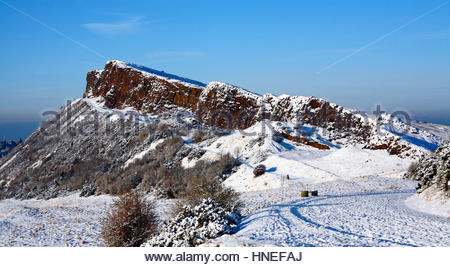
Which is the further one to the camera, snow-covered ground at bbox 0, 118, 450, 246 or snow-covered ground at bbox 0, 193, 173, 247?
snow-covered ground at bbox 0, 193, 173, 247

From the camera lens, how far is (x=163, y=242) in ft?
31.7

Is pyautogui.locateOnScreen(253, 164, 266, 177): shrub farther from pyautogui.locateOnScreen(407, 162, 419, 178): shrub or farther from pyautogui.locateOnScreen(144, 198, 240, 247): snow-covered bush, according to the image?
pyautogui.locateOnScreen(144, 198, 240, 247): snow-covered bush

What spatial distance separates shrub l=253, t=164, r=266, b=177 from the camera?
25.1m

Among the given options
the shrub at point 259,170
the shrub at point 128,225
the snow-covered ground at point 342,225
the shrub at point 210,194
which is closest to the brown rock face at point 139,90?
the shrub at point 259,170

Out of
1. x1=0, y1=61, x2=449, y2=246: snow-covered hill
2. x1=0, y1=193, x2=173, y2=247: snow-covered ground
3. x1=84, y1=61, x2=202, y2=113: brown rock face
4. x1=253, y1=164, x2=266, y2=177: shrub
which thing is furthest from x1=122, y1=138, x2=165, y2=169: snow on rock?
x1=253, y1=164, x2=266, y2=177: shrub

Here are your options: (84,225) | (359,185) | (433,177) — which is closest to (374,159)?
(359,185)

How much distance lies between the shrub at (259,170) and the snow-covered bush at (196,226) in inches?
501

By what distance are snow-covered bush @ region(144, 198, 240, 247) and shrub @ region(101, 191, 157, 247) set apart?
72cm

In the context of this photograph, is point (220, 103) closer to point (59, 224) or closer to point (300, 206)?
point (59, 224)

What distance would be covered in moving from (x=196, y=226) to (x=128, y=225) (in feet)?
7.30

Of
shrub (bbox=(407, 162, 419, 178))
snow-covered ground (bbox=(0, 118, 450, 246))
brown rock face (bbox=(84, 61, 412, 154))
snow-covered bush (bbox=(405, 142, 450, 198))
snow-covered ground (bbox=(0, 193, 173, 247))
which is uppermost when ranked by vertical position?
brown rock face (bbox=(84, 61, 412, 154))

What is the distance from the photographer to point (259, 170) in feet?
82.6

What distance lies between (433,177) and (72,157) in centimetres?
3606

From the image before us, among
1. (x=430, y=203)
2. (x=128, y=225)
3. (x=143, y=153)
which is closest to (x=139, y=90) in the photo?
(x=143, y=153)
